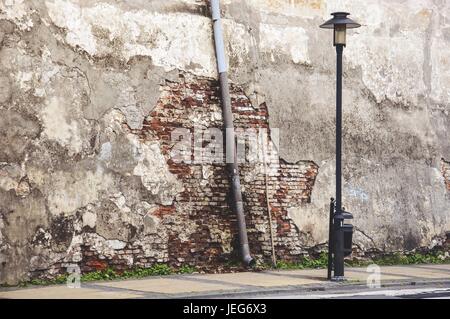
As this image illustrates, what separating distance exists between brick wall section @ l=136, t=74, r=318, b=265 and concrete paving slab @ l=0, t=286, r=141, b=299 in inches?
103

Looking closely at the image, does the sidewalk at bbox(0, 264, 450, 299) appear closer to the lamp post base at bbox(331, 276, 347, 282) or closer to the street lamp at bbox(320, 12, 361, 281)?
the lamp post base at bbox(331, 276, 347, 282)

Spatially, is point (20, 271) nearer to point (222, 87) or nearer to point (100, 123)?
point (100, 123)

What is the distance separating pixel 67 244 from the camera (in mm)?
13836

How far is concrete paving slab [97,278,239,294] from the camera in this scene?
12477mm

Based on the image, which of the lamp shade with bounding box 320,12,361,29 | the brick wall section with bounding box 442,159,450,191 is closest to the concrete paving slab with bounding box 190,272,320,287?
the lamp shade with bounding box 320,12,361,29

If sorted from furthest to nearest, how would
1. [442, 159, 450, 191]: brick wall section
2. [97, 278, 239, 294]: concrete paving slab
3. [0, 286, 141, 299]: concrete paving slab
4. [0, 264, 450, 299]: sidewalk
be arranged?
[442, 159, 450, 191]: brick wall section < [97, 278, 239, 294]: concrete paving slab < [0, 264, 450, 299]: sidewalk < [0, 286, 141, 299]: concrete paving slab

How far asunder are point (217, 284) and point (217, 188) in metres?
2.48

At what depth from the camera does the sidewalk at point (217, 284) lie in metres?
12.1

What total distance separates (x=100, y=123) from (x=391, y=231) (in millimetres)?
5985

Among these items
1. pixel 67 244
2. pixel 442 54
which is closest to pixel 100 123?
pixel 67 244

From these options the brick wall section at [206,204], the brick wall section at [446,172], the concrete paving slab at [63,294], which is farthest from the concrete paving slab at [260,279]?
the brick wall section at [446,172]

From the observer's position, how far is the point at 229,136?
15.6 m

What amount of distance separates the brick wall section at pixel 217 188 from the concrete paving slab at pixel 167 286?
137cm

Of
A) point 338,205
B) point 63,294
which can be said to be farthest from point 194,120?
point 63,294
